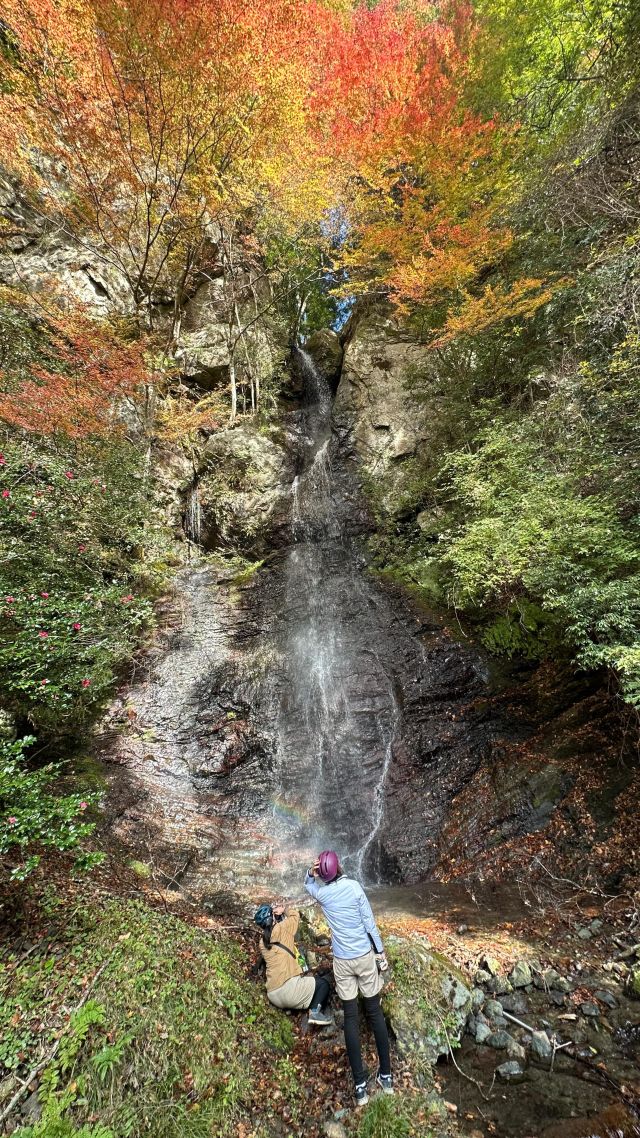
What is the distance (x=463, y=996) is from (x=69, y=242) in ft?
60.0

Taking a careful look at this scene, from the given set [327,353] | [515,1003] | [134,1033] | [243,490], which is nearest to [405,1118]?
[515,1003]

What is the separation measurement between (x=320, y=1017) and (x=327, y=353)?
20281mm

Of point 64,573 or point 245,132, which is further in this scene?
point 245,132

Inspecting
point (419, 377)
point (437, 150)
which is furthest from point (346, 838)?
point (437, 150)

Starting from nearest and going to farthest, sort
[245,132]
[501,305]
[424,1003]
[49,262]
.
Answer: [424,1003] → [501,305] → [245,132] → [49,262]

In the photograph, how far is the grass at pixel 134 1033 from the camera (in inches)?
115

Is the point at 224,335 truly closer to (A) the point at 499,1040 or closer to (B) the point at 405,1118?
(A) the point at 499,1040

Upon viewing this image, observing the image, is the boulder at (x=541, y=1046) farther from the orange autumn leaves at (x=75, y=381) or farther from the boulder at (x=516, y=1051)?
the orange autumn leaves at (x=75, y=381)

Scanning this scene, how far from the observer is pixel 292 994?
4.11 metres

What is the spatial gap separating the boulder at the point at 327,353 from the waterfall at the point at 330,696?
6.76m

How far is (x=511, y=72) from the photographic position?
11898mm

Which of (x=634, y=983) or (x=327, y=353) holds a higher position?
(x=327, y=353)

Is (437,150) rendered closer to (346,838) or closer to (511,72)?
(511,72)

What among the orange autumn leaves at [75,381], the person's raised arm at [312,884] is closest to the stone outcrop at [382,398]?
the orange autumn leaves at [75,381]
